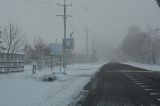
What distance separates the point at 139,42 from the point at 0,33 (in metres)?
62.8

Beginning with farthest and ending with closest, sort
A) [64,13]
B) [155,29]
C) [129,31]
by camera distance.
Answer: [129,31] → [155,29] → [64,13]

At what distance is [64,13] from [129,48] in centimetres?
7871

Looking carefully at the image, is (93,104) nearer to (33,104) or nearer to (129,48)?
(33,104)

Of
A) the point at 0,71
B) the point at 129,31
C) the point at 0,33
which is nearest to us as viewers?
the point at 0,71

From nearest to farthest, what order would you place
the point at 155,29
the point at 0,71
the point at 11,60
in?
the point at 0,71 < the point at 11,60 < the point at 155,29

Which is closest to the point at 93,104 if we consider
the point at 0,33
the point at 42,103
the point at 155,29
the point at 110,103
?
the point at 110,103

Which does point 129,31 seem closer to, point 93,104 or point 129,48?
point 129,48

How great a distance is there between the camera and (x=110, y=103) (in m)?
10.9

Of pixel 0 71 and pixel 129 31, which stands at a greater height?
pixel 129 31

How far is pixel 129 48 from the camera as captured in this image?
116438mm

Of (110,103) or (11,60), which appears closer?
(110,103)

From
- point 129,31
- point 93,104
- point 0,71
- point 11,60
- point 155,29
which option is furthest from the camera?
point 129,31

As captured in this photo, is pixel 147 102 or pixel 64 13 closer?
pixel 147 102

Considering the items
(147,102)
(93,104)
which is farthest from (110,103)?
(147,102)
